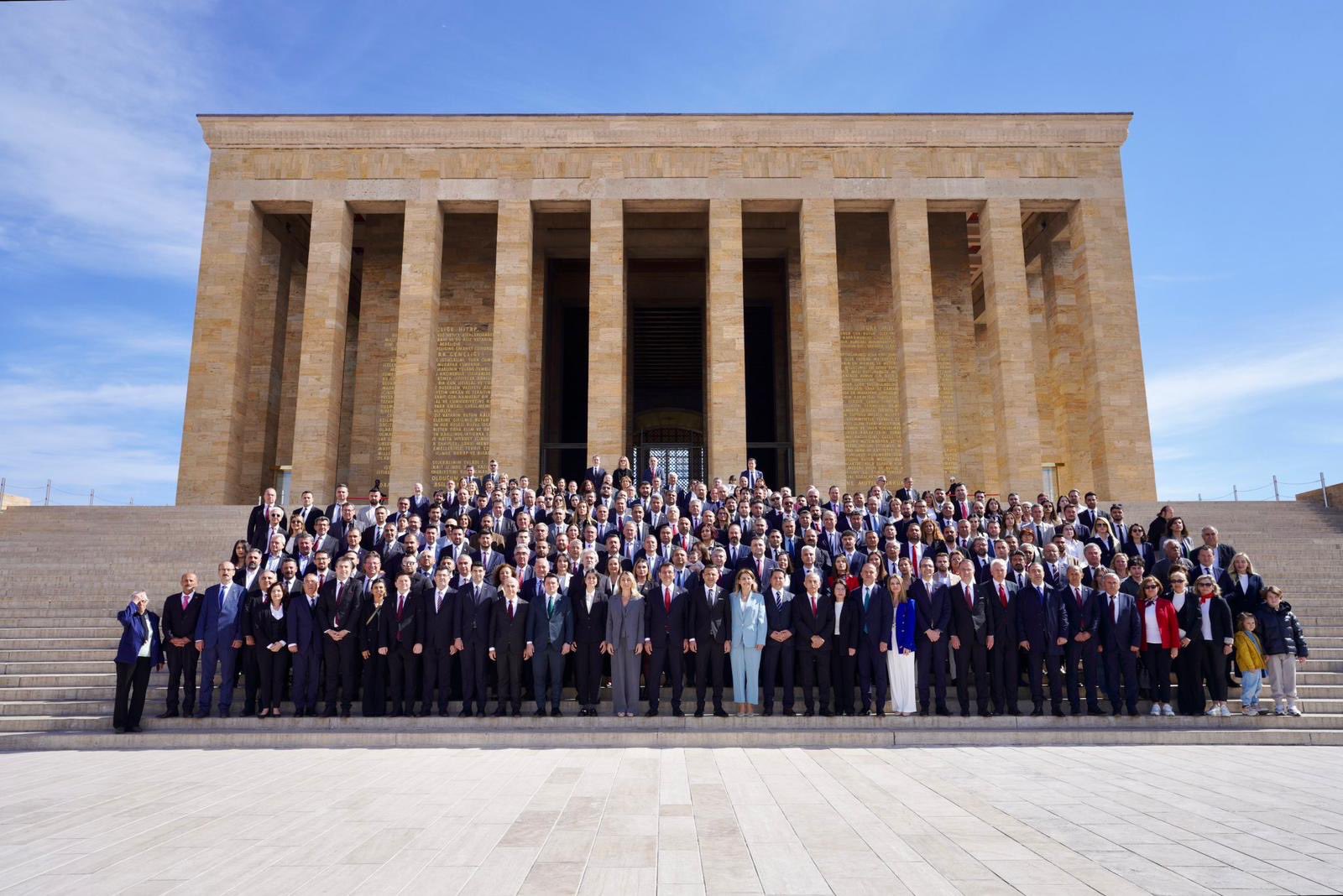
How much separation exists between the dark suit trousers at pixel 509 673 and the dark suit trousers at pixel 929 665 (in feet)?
11.8

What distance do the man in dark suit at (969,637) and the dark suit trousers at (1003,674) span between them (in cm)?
10

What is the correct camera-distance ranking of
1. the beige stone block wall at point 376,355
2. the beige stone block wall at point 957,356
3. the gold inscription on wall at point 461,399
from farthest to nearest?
the beige stone block wall at point 957,356, the beige stone block wall at point 376,355, the gold inscription on wall at point 461,399

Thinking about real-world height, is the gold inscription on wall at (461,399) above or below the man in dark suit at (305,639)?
above

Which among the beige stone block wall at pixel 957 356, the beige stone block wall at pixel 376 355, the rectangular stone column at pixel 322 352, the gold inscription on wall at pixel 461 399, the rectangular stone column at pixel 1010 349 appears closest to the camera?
the rectangular stone column at pixel 322 352

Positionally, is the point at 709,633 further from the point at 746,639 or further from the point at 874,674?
the point at 874,674

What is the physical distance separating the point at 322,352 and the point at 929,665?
657 inches

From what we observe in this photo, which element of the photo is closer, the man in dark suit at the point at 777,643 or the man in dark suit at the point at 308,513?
the man in dark suit at the point at 777,643

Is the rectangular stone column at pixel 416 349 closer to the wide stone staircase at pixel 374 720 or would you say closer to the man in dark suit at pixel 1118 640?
the wide stone staircase at pixel 374 720

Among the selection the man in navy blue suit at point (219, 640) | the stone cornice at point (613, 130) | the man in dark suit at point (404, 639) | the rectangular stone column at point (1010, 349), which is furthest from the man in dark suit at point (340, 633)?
the rectangular stone column at point (1010, 349)

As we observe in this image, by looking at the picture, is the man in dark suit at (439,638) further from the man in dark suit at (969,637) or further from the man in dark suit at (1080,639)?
the man in dark suit at (1080,639)

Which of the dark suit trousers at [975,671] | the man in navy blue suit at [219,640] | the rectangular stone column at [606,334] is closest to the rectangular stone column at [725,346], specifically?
the rectangular stone column at [606,334]

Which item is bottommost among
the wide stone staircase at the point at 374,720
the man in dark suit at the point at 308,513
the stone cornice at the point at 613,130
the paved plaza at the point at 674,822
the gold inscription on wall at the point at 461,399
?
the paved plaza at the point at 674,822

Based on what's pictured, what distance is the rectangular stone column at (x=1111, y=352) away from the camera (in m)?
19.9

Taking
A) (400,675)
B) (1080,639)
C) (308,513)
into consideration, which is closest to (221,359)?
(308,513)
